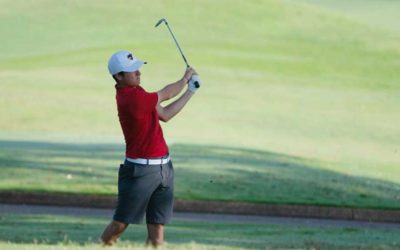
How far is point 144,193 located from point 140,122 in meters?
0.60

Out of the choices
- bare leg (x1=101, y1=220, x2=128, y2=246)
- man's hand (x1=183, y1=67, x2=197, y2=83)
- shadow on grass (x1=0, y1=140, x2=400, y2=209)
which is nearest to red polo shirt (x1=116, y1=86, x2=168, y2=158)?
man's hand (x1=183, y1=67, x2=197, y2=83)

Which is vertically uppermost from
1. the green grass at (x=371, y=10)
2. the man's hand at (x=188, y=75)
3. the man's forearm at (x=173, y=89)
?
the green grass at (x=371, y=10)

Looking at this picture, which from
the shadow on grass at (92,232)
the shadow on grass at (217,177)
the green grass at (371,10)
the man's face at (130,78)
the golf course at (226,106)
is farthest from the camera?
the green grass at (371,10)

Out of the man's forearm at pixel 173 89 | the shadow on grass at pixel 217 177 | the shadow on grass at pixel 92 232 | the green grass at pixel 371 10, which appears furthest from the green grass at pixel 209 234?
the green grass at pixel 371 10

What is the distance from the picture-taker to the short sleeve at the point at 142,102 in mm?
10297

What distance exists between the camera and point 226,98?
37.9 m

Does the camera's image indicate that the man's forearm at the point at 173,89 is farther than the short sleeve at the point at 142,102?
Yes

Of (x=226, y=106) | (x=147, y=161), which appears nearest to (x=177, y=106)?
(x=147, y=161)

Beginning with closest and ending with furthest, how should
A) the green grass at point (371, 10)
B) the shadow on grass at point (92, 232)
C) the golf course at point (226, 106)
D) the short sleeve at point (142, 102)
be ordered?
the short sleeve at point (142, 102) → the shadow on grass at point (92, 232) → the golf course at point (226, 106) → the green grass at point (371, 10)

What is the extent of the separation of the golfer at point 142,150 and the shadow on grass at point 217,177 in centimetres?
834

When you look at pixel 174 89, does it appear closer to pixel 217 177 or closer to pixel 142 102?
pixel 142 102

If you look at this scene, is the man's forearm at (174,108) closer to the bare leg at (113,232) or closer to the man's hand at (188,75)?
the man's hand at (188,75)

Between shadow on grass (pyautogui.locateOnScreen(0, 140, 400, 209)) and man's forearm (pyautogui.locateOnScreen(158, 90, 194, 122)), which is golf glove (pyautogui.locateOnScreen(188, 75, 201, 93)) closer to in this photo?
man's forearm (pyautogui.locateOnScreen(158, 90, 194, 122))

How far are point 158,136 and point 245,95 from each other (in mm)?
28541
